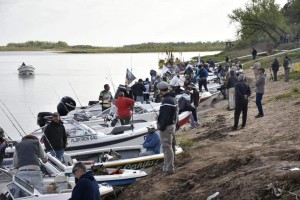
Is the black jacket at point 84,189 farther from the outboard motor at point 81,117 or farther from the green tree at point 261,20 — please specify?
the green tree at point 261,20

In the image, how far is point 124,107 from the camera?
1720cm

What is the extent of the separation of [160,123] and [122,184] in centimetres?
195

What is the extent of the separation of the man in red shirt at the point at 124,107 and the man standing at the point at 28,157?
293 inches

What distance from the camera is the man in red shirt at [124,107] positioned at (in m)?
17.1

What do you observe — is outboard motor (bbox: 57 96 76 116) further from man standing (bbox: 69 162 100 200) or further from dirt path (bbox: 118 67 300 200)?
man standing (bbox: 69 162 100 200)

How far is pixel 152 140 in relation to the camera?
42.9ft

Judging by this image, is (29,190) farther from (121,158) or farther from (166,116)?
(121,158)

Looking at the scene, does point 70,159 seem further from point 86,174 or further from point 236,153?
point 86,174

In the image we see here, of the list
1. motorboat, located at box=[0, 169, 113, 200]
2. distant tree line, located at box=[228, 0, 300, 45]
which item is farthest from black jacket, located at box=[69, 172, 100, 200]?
distant tree line, located at box=[228, 0, 300, 45]

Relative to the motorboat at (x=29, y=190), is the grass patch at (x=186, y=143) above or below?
below

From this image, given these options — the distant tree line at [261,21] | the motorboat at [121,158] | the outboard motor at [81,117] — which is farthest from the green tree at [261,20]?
the motorboat at [121,158]

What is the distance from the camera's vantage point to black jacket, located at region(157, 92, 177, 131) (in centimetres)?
1051

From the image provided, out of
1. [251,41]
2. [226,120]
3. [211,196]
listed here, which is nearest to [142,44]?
[251,41]

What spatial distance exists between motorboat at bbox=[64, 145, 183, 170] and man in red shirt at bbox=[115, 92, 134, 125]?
11.2 ft
